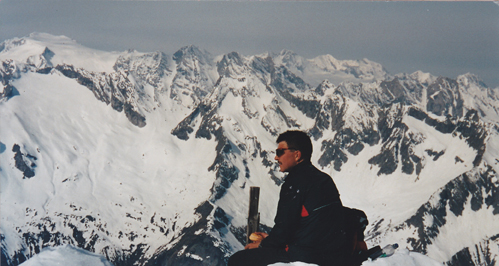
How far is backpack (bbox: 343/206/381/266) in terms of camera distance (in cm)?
928

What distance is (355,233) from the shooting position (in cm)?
950

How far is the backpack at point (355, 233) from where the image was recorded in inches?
365

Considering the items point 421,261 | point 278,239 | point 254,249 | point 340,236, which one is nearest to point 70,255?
point 254,249

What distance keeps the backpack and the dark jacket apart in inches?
14.3

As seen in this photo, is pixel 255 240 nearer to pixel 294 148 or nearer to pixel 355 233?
pixel 355 233

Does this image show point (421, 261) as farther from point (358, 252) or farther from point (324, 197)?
point (324, 197)

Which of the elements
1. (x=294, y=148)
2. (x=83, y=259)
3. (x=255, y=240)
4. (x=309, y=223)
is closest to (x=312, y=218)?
(x=309, y=223)

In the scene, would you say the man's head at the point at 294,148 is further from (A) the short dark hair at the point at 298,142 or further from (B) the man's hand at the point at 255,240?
(B) the man's hand at the point at 255,240

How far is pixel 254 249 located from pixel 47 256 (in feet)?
17.9

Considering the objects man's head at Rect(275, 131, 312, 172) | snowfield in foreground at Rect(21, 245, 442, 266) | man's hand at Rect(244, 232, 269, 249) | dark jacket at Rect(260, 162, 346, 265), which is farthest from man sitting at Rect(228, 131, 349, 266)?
man's hand at Rect(244, 232, 269, 249)

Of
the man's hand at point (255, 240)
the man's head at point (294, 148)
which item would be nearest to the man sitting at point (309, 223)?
the man's head at point (294, 148)

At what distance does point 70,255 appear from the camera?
10211mm

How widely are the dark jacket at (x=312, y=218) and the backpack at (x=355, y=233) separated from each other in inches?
14.3

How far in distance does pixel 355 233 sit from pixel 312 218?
4.99 feet
